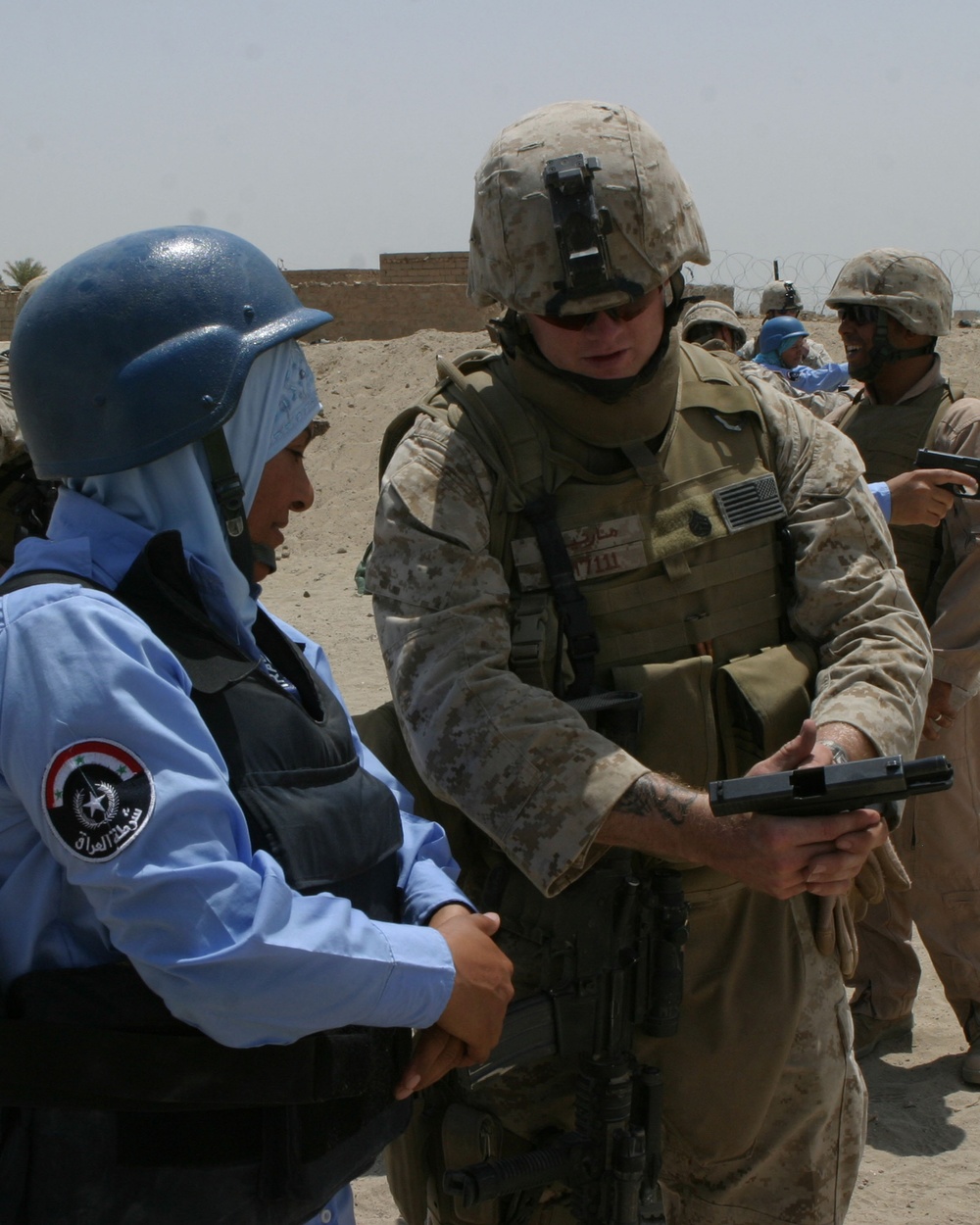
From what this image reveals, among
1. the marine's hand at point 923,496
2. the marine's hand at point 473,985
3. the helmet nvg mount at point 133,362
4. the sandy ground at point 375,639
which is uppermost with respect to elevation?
the helmet nvg mount at point 133,362

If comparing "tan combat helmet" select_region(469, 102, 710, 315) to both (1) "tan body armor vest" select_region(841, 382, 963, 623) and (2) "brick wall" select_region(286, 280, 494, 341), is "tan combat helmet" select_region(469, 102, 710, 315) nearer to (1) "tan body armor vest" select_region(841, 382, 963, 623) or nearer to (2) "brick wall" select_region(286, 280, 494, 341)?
(1) "tan body armor vest" select_region(841, 382, 963, 623)

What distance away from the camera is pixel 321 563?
1326 cm

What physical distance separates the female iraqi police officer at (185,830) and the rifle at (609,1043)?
0.69 meters

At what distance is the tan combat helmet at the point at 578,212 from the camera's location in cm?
242

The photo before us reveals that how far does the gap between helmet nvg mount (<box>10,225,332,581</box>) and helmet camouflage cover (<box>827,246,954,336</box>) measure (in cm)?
344

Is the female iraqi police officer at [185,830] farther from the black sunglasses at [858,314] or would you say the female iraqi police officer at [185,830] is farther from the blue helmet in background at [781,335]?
the blue helmet in background at [781,335]

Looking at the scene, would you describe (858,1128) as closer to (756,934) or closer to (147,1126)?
(756,934)

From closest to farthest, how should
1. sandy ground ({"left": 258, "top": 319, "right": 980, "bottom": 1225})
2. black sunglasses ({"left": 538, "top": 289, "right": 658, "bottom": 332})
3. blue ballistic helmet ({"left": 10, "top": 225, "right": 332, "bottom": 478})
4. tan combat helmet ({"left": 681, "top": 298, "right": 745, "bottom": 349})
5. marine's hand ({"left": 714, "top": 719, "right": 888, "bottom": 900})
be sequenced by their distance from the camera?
blue ballistic helmet ({"left": 10, "top": 225, "right": 332, "bottom": 478}) < marine's hand ({"left": 714, "top": 719, "right": 888, "bottom": 900}) < black sunglasses ({"left": 538, "top": 289, "right": 658, "bottom": 332}) < sandy ground ({"left": 258, "top": 319, "right": 980, "bottom": 1225}) < tan combat helmet ({"left": 681, "top": 298, "right": 745, "bottom": 349})

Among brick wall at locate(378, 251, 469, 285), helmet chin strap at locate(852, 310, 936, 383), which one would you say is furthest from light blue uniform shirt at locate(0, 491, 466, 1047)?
brick wall at locate(378, 251, 469, 285)

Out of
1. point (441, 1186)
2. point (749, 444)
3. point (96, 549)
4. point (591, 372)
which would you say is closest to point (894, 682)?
point (749, 444)

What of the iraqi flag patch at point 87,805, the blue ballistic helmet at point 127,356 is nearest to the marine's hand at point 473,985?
the iraqi flag patch at point 87,805

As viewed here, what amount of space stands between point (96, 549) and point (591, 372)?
1.24 m

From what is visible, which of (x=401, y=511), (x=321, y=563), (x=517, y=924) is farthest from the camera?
(x=321, y=563)

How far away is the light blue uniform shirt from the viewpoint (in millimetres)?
1333
